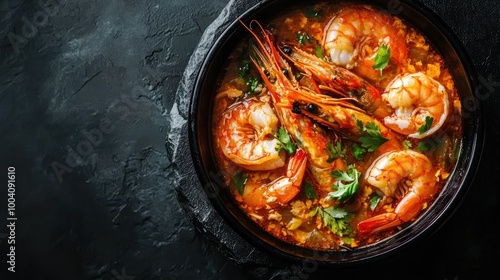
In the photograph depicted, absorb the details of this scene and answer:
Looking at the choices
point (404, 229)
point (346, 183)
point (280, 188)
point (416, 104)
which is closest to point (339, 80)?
point (416, 104)

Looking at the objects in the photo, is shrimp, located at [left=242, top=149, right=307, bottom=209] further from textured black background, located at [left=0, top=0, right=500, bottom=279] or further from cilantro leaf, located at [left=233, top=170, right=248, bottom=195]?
textured black background, located at [left=0, top=0, right=500, bottom=279]

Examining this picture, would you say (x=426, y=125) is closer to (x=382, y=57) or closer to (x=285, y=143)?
(x=382, y=57)

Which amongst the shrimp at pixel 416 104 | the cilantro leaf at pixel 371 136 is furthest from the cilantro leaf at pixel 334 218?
the shrimp at pixel 416 104

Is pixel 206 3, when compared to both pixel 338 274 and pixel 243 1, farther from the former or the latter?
Result: pixel 338 274

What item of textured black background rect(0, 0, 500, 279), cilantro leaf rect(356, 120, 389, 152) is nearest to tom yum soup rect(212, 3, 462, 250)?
cilantro leaf rect(356, 120, 389, 152)

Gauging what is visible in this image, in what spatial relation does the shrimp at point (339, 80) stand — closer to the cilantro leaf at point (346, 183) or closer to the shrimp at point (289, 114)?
the shrimp at point (289, 114)

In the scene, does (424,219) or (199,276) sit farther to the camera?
(199,276)

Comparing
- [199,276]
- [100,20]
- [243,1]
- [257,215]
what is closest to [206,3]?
[243,1]
